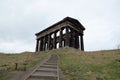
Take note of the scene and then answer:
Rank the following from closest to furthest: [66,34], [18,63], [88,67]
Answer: [88,67] < [18,63] < [66,34]

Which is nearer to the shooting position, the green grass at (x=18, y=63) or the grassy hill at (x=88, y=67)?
the grassy hill at (x=88, y=67)

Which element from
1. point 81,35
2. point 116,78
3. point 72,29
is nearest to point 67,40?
point 72,29

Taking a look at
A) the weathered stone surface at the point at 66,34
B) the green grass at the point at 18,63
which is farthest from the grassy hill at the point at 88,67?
the weathered stone surface at the point at 66,34

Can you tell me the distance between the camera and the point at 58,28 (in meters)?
40.3

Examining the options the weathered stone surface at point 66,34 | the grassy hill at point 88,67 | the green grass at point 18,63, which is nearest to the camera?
the grassy hill at point 88,67

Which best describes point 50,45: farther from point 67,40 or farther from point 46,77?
point 46,77

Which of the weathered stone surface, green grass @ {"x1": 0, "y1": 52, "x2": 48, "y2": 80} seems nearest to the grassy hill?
green grass @ {"x1": 0, "y1": 52, "x2": 48, "y2": 80}

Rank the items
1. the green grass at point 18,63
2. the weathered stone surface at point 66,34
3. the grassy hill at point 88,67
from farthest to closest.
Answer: the weathered stone surface at point 66,34
the green grass at point 18,63
the grassy hill at point 88,67

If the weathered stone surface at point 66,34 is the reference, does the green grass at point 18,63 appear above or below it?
below

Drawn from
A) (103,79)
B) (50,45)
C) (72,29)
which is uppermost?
(72,29)

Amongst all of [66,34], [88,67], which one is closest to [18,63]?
[88,67]

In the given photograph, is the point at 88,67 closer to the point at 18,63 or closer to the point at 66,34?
the point at 18,63

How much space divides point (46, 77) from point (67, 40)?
Answer: 1074 inches

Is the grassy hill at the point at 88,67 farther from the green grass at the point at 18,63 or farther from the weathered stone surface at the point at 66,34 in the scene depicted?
the weathered stone surface at the point at 66,34
